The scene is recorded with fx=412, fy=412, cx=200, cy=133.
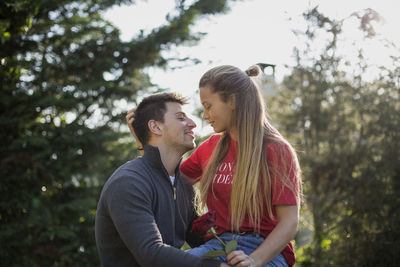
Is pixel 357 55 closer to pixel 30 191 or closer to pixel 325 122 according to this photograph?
pixel 325 122

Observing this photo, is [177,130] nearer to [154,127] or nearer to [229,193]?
[154,127]

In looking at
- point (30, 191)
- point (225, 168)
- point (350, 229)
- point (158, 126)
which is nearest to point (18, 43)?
point (30, 191)

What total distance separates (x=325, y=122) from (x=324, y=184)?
101 centimetres

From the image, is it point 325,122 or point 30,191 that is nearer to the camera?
point 30,191

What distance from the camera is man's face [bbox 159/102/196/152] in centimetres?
280

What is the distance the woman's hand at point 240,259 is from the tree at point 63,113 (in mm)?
3605

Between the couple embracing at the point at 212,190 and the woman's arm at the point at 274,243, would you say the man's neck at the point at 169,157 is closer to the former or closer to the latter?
the couple embracing at the point at 212,190

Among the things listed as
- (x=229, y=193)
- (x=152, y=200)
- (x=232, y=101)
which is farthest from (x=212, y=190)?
(x=232, y=101)

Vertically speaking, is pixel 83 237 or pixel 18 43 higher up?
pixel 18 43

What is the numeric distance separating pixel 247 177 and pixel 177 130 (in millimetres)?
639

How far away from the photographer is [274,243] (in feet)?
7.32

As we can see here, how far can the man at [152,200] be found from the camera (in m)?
2.16

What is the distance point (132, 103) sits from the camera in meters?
6.30

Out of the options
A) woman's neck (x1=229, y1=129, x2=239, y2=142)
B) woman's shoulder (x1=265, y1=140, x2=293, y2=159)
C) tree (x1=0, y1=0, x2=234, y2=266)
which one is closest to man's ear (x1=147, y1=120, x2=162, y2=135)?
woman's neck (x1=229, y1=129, x2=239, y2=142)
